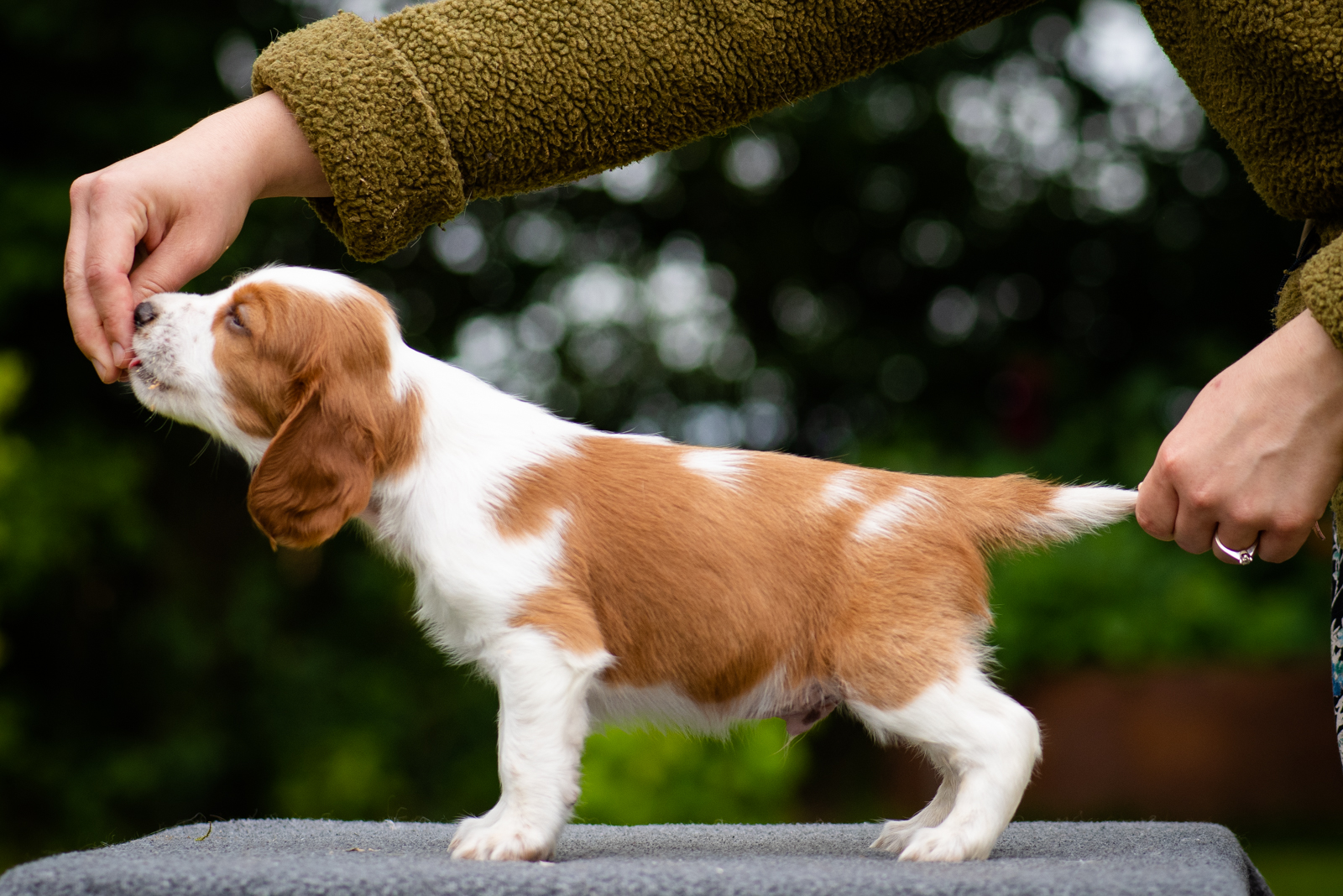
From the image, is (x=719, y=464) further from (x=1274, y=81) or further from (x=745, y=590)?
(x=1274, y=81)

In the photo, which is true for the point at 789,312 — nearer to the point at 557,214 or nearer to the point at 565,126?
the point at 557,214

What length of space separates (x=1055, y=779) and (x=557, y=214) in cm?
420

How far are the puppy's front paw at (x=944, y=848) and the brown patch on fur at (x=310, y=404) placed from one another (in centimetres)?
110

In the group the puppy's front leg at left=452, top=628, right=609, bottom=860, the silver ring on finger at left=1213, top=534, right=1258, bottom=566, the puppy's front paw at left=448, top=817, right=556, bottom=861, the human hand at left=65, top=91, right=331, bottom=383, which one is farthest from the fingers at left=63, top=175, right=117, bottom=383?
the silver ring on finger at left=1213, top=534, right=1258, bottom=566

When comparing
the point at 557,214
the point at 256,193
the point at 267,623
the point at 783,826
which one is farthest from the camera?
the point at 557,214

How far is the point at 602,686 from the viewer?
87.2 inches

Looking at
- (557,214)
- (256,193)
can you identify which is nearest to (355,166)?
(256,193)

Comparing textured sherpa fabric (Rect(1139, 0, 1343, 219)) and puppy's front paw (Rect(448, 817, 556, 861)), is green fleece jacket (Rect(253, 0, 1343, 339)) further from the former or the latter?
puppy's front paw (Rect(448, 817, 556, 861))

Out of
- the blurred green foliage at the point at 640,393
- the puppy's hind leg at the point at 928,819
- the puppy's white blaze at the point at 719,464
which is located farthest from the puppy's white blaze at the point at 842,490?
the blurred green foliage at the point at 640,393

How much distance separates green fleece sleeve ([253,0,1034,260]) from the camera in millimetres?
2186

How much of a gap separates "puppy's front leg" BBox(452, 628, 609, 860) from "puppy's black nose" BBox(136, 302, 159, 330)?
826mm

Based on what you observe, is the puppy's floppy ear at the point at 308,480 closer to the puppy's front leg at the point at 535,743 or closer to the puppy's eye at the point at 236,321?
the puppy's eye at the point at 236,321

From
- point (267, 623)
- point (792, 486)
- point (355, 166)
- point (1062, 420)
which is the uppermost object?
point (355, 166)

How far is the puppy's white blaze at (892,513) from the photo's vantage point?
7.32ft
